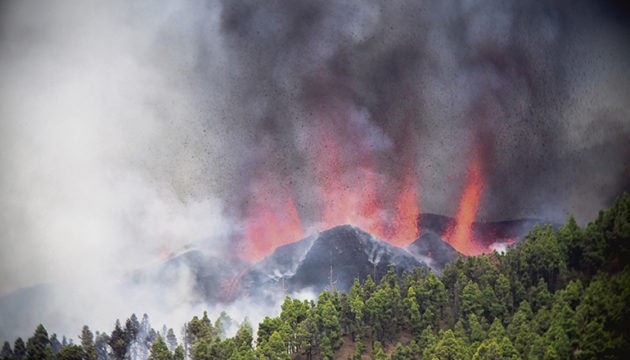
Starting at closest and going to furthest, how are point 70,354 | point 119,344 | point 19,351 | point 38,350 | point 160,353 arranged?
point 160,353 < point 70,354 < point 38,350 < point 19,351 < point 119,344

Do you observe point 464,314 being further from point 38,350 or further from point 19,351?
point 19,351

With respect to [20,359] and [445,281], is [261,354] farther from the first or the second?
[20,359]

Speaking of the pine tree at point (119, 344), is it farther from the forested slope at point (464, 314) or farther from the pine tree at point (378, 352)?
the pine tree at point (378, 352)

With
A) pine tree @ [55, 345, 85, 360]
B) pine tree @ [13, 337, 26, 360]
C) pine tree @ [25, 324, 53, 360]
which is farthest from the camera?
pine tree @ [13, 337, 26, 360]

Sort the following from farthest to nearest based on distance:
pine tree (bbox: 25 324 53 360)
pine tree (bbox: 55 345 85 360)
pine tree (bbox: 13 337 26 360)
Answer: pine tree (bbox: 13 337 26 360)
pine tree (bbox: 25 324 53 360)
pine tree (bbox: 55 345 85 360)

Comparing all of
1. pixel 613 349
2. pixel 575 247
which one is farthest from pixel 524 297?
pixel 613 349

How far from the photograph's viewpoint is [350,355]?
301 ft

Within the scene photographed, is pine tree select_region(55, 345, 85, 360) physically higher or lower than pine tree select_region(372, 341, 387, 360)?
higher

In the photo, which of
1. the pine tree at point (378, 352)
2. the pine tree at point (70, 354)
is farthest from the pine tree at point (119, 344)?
the pine tree at point (378, 352)

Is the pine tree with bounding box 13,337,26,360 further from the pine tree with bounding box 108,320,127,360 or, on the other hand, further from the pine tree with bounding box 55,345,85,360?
the pine tree with bounding box 108,320,127,360

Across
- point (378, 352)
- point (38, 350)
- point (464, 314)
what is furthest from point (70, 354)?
point (464, 314)


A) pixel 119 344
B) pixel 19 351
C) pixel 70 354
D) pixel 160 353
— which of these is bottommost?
A: pixel 160 353

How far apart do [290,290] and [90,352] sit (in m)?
100

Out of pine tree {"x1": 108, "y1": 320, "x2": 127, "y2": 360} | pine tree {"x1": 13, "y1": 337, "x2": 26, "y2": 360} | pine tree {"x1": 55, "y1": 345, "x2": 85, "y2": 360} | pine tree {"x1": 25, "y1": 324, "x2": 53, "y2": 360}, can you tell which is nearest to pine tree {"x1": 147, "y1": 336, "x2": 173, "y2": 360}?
pine tree {"x1": 55, "y1": 345, "x2": 85, "y2": 360}
